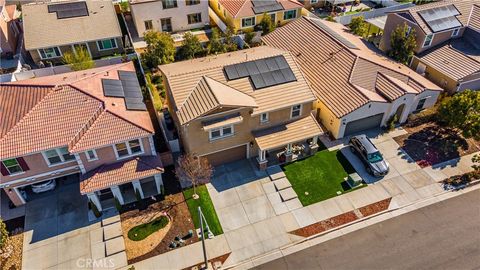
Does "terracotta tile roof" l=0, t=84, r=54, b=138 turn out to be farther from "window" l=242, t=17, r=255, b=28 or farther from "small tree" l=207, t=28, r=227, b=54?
"window" l=242, t=17, r=255, b=28

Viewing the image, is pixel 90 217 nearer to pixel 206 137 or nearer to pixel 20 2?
pixel 206 137

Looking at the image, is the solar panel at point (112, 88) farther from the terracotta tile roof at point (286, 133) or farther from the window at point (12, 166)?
the terracotta tile roof at point (286, 133)

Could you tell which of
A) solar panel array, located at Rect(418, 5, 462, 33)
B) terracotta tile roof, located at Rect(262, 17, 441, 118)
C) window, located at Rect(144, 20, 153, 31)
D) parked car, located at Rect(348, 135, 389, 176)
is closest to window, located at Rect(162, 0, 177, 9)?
window, located at Rect(144, 20, 153, 31)

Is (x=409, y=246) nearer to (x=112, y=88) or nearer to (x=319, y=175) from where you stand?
(x=319, y=175)

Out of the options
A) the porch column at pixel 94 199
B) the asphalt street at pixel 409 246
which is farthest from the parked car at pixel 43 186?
the asphalt street at pixel 409 246

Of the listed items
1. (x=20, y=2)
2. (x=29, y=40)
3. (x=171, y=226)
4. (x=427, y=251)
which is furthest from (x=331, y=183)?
(x=20, y=2)

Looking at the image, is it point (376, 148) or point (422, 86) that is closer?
point (376, 148)
